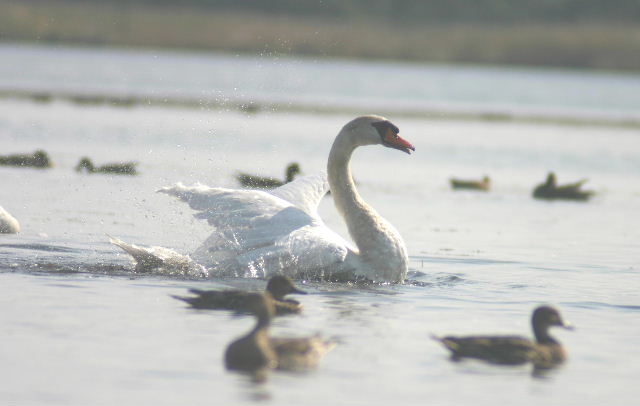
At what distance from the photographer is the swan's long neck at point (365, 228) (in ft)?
38.6

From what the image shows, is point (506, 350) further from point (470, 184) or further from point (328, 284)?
point (470, 184)

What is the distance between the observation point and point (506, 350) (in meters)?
8.39

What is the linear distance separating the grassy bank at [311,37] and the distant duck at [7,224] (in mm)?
68384

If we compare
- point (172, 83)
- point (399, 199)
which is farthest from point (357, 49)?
point (399, 199)

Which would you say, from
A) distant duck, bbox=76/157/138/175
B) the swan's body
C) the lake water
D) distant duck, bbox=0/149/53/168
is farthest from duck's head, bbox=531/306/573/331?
distant duck, bbox=0/149/53/168

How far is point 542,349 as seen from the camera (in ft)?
28.1

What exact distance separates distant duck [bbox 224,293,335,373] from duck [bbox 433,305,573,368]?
0.87 metres

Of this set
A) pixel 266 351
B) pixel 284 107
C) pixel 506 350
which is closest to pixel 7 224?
pixel 266 351

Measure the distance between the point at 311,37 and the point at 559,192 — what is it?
2783 inches

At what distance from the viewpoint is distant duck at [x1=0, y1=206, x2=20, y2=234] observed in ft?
45.9

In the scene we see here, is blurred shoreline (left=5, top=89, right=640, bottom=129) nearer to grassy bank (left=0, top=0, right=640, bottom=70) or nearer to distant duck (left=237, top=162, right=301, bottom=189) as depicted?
distant duck (left=237, top=162, right=301, bottom=189)

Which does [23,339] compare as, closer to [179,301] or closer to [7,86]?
[179,301]

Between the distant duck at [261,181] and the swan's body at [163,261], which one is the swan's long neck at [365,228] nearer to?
the swan's body at [163,261]

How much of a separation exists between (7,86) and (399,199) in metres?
27.4
